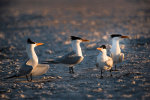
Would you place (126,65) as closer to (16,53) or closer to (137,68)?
(137,68)

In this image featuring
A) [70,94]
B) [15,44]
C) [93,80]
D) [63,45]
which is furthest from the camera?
[15,44]

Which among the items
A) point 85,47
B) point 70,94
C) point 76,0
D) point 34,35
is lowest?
point 70,94

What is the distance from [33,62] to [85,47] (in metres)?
4.58

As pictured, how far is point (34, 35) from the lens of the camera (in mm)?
15414

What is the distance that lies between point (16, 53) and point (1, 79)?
3.58 m

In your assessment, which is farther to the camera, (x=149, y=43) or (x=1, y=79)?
(x=149, y=43)

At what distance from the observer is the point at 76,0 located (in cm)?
5038

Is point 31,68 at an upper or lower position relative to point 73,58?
lower

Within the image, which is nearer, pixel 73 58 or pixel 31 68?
pixel 31 68

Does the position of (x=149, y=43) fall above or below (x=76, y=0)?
below

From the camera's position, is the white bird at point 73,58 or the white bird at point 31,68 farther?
the white bird at point 73,58

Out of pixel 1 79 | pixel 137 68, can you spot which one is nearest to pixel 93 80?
pixel 137 68

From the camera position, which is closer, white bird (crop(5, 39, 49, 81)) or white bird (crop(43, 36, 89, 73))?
white bird (crop(5, 39, 49, 81))

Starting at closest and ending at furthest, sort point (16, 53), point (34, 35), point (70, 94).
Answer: point (70, 94)
point (16, 53)
point (34, 35)
